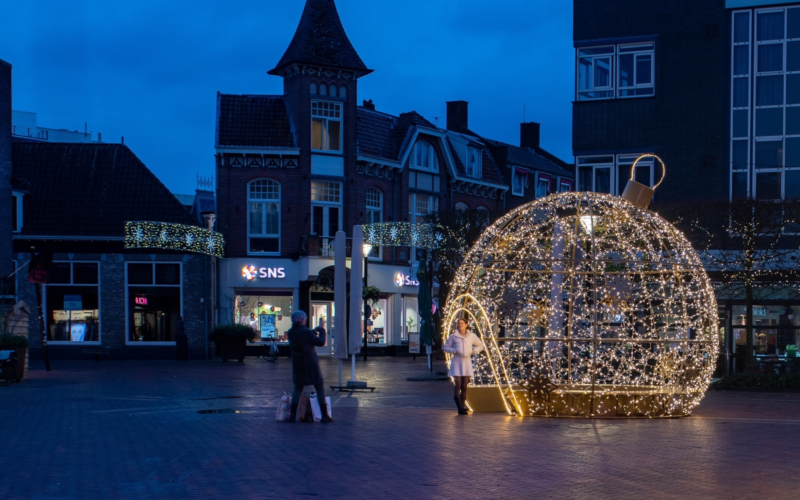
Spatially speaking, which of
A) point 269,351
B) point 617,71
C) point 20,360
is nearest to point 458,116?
point 269,351

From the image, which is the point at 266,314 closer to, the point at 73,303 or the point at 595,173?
the point at 73,303

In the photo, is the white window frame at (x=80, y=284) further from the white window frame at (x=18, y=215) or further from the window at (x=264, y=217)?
the window at (x=264, y=217)

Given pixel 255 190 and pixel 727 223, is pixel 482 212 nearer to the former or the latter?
pixel 727 223

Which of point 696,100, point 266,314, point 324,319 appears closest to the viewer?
point 696,100

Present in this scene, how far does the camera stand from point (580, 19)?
98.1ft

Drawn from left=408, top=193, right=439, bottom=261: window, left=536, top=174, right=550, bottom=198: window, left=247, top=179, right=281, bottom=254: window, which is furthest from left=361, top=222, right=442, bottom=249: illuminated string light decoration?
left=536, top=174, right=550, bottom=198: window

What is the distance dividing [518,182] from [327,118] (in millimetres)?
16554

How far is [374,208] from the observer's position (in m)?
43.2

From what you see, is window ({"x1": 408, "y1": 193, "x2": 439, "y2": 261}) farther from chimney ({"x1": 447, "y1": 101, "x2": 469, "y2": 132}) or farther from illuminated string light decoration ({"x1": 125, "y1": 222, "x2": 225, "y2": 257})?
chimney ({"x1": 447, "y1": 101, "x2": 469, "y2": 132})

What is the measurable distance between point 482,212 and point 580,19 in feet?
21.3

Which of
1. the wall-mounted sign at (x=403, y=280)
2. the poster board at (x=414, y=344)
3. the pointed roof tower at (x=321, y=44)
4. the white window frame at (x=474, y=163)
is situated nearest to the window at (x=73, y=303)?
the pointed roof tower at (x=321, y=44)

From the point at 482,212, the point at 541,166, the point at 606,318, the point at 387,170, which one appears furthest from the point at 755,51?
the point at 541,166

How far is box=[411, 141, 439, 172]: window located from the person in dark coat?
31066mm

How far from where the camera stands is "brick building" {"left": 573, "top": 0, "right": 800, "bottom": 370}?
2803cm
